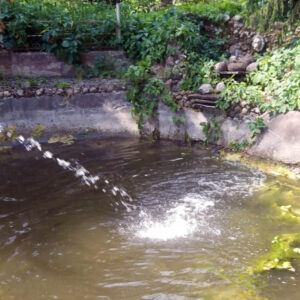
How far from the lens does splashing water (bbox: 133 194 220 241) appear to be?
14.3 ft

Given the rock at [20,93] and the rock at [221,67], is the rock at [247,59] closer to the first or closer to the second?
the rock at [221,67]

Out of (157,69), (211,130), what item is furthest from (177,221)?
(157,69)

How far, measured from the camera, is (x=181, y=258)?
3885mm

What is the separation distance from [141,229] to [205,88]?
3.86m

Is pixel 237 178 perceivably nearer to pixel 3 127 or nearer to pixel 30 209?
pixel 30 209

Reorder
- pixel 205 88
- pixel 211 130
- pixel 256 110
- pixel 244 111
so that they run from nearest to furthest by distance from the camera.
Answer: pixel 256 110 → pixel 244 111 → pixel 211 130 → pixel 205 88

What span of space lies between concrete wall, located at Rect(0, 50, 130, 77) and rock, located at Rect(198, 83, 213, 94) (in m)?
2.11

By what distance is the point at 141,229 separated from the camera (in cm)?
449

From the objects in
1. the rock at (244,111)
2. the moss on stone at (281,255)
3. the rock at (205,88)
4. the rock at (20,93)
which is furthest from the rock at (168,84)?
the moss on stone at (281,255)

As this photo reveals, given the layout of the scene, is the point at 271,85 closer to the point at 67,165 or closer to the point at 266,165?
the point at 266,165

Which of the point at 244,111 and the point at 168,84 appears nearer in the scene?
the point at 244,111

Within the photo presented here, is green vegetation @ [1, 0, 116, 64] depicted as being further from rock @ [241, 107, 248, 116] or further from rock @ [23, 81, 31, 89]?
rock @ [241, 107, 248, 116]

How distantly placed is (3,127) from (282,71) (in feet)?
19.2

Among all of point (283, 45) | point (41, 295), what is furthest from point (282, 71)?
point (41, 295)
